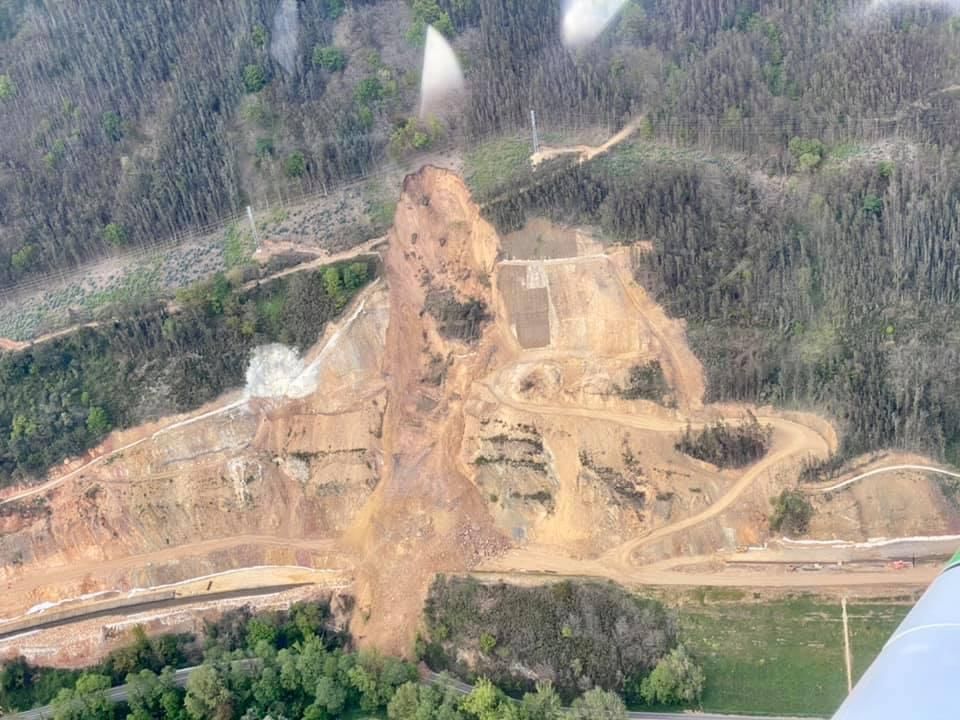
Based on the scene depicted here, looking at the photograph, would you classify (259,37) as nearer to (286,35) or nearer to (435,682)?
(286,35)

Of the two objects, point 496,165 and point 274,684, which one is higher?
point 496,165

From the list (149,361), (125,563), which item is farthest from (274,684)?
(149,361)

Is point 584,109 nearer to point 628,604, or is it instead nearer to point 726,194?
point 726,194

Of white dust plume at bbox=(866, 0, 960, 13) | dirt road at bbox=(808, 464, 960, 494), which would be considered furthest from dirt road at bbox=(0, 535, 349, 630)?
white dust plume at bbox=(866, 0, 960, 13)

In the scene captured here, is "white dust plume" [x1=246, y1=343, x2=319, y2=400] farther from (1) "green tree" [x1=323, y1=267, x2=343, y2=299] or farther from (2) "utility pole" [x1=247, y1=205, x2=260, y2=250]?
(2) "utility pole" [x1=247, y1=205, x2=260, y2=250]

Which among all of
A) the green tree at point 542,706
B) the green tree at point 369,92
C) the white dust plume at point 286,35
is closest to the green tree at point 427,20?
the green tree at point 369,92
